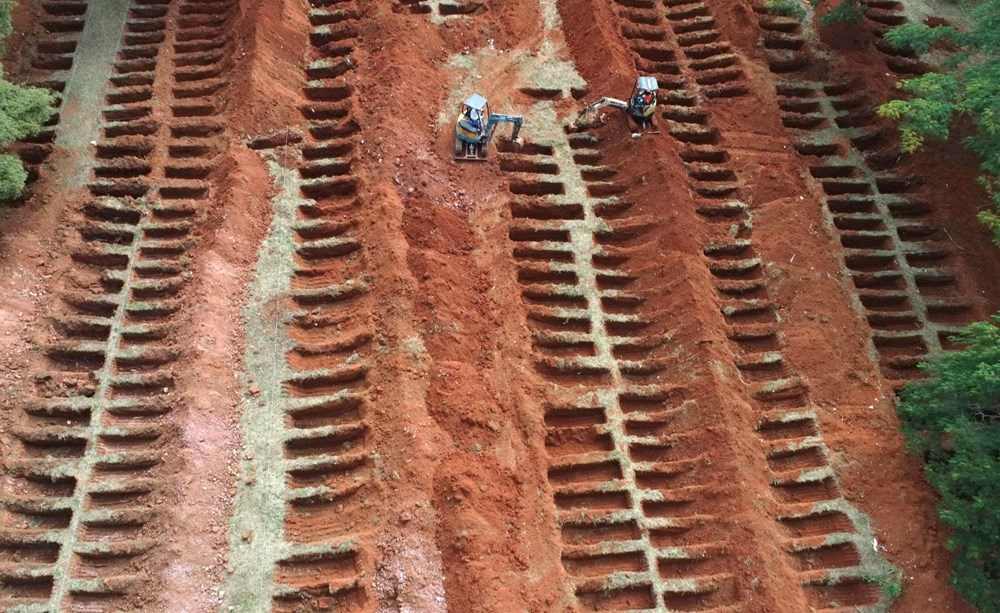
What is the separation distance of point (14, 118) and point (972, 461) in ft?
33.6

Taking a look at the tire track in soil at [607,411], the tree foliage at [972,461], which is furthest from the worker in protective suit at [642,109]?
the tree foliage at [972,461]

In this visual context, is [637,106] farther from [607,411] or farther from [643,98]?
[607,411]

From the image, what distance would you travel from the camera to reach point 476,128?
8.30 metres

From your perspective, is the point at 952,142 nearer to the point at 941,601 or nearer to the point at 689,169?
the point at 689,169

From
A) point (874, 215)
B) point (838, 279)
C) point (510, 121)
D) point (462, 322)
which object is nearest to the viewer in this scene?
point (462, 322)

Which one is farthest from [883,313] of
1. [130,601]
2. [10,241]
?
[10,241]

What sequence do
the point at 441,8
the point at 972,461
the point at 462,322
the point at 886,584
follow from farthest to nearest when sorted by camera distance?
the point at 441,8
the point at 462,322
the point at 886,584
the point at 972,461

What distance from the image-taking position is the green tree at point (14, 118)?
7312 mm

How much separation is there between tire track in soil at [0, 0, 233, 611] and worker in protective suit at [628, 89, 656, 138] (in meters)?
5.24

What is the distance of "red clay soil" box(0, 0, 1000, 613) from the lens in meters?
6.34

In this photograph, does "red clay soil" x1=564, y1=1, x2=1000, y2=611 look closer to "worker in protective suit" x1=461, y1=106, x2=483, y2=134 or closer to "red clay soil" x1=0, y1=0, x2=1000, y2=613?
"red clay soil" x1=0, y1=0, x2=1000, y2=613

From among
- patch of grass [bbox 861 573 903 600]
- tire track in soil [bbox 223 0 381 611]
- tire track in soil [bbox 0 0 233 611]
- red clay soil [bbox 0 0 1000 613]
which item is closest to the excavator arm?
red clay soil [bbox 0 0 1000 613]

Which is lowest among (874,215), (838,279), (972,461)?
(972,461)

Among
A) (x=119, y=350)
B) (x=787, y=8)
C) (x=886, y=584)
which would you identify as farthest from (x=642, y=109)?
(x=119, y=350)
